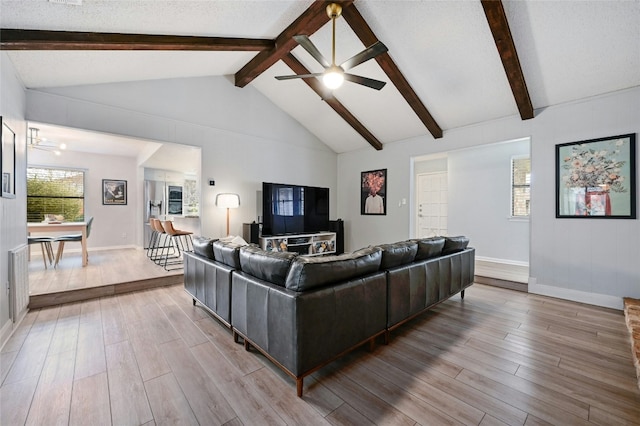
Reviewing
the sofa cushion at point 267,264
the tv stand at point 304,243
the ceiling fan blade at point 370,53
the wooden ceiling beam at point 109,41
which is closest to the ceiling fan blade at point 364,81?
the ceiling fan blade at point 370,53

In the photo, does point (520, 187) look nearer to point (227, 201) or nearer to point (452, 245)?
point (452, 245)

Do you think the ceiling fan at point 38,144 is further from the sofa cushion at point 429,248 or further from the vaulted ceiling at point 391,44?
the sofa cushion at point 429,248

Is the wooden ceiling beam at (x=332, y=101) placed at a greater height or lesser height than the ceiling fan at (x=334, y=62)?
greater

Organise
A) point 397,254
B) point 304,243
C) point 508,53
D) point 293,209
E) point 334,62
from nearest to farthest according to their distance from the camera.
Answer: point 397,254 → point 334,62 → point 508,53 → point 293,209 → point 304,243

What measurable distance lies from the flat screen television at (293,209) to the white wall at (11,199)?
3177 millimetres

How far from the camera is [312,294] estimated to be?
170 cm

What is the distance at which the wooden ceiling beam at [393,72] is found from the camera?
3227 millimetres

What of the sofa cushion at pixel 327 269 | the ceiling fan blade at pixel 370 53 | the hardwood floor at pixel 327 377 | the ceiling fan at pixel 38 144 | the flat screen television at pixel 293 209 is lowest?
the hardwood floor at pixel 327 377

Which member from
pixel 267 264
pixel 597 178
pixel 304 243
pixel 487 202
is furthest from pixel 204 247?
pixel 487 202

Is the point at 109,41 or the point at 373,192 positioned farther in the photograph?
the point at 373,192

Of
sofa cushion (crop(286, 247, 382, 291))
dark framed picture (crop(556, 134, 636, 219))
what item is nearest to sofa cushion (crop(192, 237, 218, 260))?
sofa cushion (crop(286, 247, 382, 291))

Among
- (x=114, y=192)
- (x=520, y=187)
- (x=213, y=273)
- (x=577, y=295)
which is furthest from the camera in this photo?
(x=114, y=192)

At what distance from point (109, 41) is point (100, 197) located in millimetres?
5518

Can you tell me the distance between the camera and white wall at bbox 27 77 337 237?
3.59 meters
